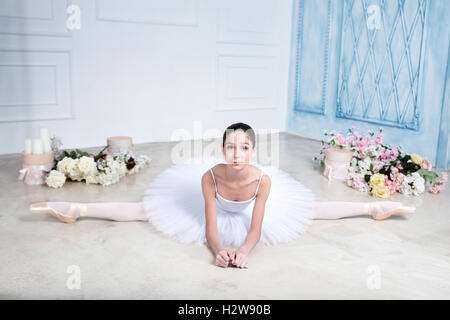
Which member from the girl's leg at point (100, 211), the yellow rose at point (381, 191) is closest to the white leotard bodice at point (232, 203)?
the girl's leg at point (100, 211)

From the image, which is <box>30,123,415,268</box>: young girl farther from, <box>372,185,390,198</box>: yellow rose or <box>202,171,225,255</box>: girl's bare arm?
<box>372,185,390,198</box>: yellow rose

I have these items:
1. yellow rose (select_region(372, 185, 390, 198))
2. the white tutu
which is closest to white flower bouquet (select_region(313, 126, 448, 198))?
yellow rose (select_region(372, 185, 390, 198))

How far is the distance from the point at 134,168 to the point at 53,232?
99cm

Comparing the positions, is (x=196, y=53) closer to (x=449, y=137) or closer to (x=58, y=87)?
(x=58, y=87)

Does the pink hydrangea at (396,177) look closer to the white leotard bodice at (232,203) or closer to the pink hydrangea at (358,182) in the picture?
the pink hydrangea at (358,182)

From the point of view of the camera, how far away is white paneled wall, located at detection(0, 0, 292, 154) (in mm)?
3170

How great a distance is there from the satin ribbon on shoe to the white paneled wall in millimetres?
864

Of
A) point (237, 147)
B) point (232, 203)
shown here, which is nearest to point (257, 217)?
point (232, 203)

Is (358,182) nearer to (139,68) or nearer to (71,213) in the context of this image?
(71,213)

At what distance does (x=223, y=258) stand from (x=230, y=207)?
0.29 metres

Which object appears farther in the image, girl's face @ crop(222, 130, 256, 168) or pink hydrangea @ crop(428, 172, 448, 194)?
pink hydrangea @ crop(428, 172, 448, 194)

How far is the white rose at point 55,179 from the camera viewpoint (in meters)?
2.39

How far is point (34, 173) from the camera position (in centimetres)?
248
